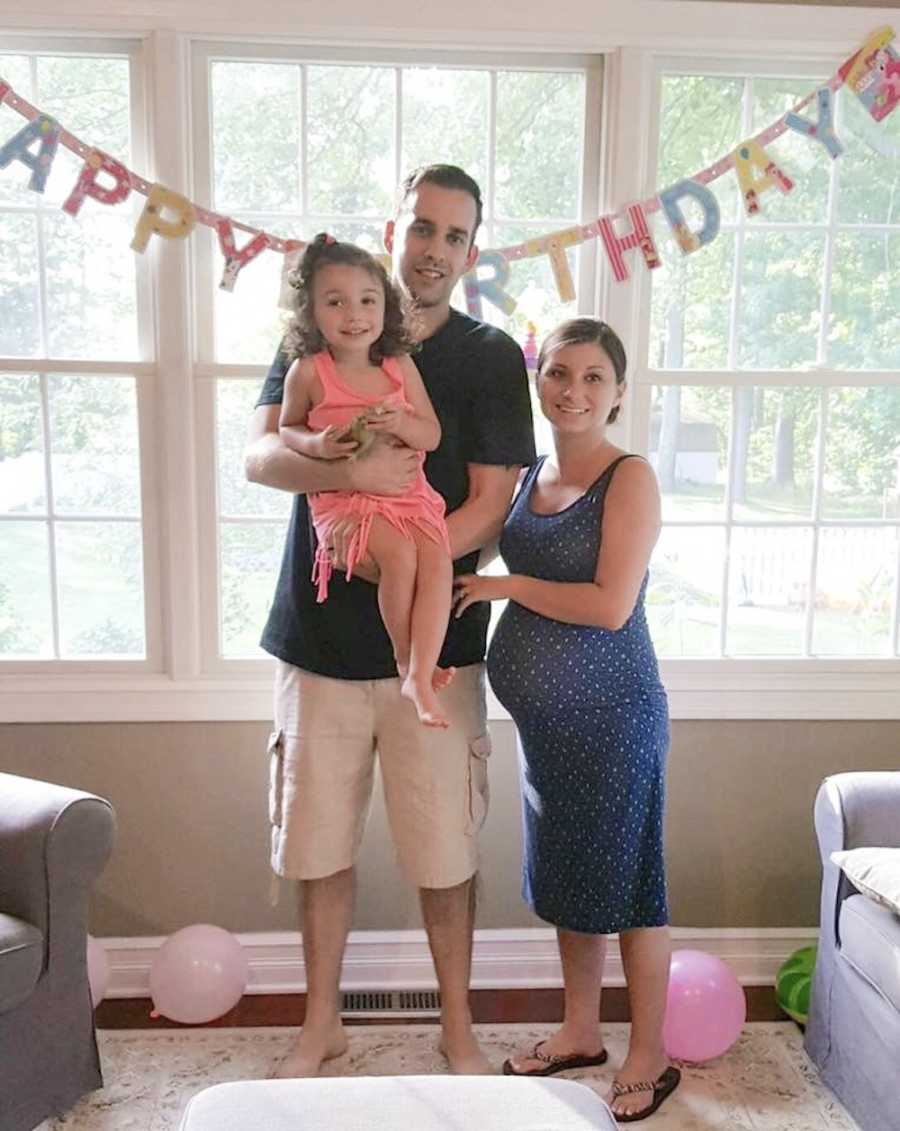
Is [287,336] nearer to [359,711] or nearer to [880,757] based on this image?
[359,711]

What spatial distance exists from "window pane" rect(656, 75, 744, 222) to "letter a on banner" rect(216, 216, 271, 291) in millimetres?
926

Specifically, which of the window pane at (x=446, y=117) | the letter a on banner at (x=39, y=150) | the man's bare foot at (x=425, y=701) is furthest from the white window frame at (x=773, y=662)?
the letter a on banner at (x=39, y=150)

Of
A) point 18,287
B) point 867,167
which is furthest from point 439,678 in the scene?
point 867,167

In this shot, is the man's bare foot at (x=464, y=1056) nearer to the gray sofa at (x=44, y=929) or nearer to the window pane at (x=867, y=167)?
the gray sofa at (x=44, y=929)

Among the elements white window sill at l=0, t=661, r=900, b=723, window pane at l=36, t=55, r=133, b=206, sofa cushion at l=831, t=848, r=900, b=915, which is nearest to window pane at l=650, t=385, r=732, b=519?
white window sill at l=0, t=661, r=900, b=723

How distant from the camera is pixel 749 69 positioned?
2.50 meters

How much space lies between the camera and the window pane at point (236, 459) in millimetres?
2568

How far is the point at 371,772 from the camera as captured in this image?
218 centimetres

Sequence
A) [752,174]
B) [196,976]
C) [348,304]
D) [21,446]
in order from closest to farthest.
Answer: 1. [348,304]
2. [196,976]
3. [752,174]
4. [21,446]

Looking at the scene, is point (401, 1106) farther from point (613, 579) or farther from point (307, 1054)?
point (613, 579)

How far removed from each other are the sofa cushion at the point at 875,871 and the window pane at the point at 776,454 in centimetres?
87

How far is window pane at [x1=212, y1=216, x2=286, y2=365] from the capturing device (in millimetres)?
2514

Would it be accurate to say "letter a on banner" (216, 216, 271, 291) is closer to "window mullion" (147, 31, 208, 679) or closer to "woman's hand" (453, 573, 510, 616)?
"window mullion" (147, 31, 208, 679)

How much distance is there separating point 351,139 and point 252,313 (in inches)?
17.9
